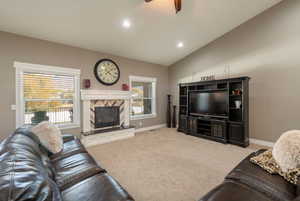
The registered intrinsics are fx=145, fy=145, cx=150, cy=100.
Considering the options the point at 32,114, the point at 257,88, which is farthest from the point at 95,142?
the point at 257,88

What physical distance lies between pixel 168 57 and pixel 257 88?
3.09m

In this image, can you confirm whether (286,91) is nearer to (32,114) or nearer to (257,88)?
(257,88)

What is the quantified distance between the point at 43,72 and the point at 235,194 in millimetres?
4458

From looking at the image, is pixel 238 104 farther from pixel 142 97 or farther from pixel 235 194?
pixel 235 194

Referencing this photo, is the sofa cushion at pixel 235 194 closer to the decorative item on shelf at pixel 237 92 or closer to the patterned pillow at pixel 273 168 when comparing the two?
the patterned pillow at pixel 273 168

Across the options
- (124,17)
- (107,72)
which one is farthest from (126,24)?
(107,72)

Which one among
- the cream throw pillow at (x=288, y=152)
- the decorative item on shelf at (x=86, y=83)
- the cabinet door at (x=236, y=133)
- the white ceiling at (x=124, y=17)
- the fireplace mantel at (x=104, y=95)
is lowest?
the cabinet door at (x=236, y=133)

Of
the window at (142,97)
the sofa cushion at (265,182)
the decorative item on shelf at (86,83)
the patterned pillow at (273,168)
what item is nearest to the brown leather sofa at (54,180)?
the sofa cushion at (265,182)

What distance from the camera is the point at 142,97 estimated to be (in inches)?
230

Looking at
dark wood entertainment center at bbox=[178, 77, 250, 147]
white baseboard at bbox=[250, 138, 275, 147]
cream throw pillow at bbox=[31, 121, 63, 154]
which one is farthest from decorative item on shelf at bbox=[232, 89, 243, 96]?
cream throw pillow at bbox=[31, 121, 63, 154]

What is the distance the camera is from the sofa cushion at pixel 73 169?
4.64ft

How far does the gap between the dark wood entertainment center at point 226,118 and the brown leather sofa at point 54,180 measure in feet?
12.1

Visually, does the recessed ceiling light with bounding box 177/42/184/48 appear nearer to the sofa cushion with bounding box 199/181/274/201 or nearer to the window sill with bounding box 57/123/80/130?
the window sill with bounding box 57/123/80/130

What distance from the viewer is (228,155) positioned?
3301 mm
